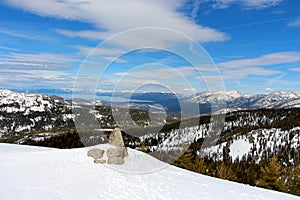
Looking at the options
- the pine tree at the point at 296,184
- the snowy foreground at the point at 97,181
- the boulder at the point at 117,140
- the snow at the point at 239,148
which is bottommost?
the snow at the point at 239,148

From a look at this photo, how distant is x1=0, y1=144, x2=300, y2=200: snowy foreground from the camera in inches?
604

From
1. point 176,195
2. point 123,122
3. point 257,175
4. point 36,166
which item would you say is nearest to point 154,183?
point 176,195

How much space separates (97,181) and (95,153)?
14.0 ft

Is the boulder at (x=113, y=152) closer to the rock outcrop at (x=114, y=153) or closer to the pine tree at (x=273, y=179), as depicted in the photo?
the rock outcrop at (x=114, y=153)

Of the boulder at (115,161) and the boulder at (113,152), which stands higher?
the boulder at (113,152)

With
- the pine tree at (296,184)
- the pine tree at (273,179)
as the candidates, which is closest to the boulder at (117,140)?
the pine tree at (273,179)

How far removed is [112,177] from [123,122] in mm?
21719

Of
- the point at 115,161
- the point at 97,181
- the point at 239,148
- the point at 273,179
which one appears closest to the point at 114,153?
the point at 115,161

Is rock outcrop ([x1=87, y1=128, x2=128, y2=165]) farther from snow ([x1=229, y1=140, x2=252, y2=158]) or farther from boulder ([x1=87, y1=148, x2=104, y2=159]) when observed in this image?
snow ([x1=229, y1=140, x2=252, y2=158])

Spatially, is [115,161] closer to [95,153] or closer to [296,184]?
[95,153]

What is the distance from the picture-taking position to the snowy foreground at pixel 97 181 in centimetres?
1535

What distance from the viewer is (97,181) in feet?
58.8

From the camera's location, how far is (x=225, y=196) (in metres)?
17.6

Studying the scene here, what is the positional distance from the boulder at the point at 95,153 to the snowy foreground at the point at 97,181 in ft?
1.21
